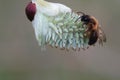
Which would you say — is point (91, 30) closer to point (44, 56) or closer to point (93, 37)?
A: point (93, 37)

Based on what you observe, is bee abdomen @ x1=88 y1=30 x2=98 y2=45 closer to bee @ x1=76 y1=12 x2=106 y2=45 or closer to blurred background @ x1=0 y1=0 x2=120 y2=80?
bee @ x1=76 y1=12 x2=106 y2=45

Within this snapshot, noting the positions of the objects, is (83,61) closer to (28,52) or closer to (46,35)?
(28,52)

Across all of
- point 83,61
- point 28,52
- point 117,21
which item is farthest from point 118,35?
point 28,52

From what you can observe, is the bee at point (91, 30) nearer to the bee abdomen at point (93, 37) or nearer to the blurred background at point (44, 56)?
the bee abdomen at point (93, 37)

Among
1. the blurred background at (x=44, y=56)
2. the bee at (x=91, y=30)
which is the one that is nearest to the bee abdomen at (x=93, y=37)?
the bee at (x=91, y=30)

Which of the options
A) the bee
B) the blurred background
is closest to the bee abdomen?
the bee

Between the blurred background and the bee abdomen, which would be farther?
the blurred background

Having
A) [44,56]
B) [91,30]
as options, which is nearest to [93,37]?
[91,30]

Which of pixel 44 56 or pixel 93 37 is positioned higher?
pixel 93 37
